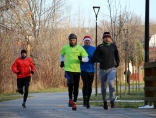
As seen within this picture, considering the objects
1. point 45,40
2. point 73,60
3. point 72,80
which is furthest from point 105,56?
point 45,40

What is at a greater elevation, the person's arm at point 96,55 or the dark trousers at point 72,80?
the person's arm at point 96,55

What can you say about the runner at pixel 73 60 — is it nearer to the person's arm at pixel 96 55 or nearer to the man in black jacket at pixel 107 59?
the person's arm at pixel 96 55

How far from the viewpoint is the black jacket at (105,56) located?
43.7 ft

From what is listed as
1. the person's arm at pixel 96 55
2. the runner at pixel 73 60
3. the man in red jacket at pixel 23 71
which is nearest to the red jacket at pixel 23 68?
the man in red jacket at pixel 23 71

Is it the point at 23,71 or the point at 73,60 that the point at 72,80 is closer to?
the point at 73,60

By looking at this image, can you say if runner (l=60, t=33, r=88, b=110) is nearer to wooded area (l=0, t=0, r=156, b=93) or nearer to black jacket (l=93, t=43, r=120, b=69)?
black jacket (l=93, t=43, r=120, b=69)

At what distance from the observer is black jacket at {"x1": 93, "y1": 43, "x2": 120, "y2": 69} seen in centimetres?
1331

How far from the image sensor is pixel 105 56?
43.7 ft

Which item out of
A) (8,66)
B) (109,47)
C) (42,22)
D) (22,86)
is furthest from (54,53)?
(109,47)

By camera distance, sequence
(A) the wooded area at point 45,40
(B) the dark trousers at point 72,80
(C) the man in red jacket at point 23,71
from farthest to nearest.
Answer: (A) the wooded area at point 45,40
(C) the man in red jacket at point 23,71
(B) the dark trousers at point 72,80

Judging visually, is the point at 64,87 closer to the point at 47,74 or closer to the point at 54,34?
the point at 47,74

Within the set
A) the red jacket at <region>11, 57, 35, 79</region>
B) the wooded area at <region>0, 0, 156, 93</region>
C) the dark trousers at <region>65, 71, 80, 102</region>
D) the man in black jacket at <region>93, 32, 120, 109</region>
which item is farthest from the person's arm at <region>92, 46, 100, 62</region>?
the wooded area at <region>0, 0, 156, 93</region>

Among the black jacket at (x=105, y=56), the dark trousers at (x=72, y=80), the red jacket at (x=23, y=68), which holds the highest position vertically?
the black jacket at (x=105, y=56)

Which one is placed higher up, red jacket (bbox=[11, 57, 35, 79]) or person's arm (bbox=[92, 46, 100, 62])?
person's arm (bbox=[92, 46, 100, 62])
